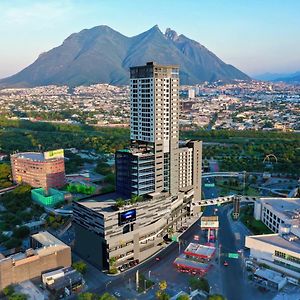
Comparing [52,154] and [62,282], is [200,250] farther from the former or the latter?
[52,154]

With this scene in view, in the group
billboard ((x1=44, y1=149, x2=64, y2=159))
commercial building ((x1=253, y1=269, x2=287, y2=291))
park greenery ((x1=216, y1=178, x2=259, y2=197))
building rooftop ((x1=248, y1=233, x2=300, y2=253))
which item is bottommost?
commercial building ((x1=253, y1=269, x2=287, y2=291))

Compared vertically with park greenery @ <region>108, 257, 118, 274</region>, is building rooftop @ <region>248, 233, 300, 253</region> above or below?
above

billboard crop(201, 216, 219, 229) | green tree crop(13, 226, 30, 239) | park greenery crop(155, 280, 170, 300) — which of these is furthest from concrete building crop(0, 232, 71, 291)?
billboard crop(201, 216, 219, 229)

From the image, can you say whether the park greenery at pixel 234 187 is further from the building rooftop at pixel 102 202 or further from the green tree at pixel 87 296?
the green tree at pixel 87 296

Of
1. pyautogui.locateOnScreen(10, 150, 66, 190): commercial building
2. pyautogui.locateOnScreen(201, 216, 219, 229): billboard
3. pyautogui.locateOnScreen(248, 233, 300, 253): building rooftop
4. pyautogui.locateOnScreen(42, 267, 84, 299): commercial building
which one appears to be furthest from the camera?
pyautogui.locateOnScreen(10, 150, 66, 190): commercial building

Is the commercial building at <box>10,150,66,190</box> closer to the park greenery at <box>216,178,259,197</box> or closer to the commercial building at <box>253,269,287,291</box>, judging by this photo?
the park greenery at <box>216,178,259,197</box>

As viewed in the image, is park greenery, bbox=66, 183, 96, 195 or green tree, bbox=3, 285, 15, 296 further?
park greenery, bbox=66, 183, 96, 195

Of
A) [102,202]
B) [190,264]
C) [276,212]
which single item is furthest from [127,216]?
[276,212]
